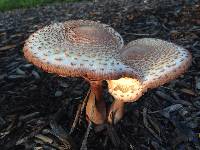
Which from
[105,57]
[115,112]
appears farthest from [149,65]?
[115,112]

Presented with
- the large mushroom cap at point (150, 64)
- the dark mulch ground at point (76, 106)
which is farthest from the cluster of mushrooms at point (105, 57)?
the dark mulch ground at point (76, 106)

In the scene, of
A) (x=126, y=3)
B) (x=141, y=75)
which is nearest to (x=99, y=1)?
(x=126, y=3)

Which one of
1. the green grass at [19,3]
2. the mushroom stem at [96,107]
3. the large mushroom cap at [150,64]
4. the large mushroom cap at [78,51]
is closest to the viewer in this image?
the large mushroom cap at [78,51]

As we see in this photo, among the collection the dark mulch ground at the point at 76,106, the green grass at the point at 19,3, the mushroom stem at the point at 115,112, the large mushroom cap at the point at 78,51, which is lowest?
the green grass at the point at 19,3

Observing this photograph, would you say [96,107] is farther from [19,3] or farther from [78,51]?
[19,3]

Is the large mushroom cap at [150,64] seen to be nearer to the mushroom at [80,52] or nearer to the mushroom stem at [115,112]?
the mushroom at [80,52]

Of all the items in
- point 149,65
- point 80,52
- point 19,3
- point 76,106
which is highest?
point 80,52

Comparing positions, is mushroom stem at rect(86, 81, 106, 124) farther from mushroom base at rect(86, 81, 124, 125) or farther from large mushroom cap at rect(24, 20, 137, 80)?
large mushroom cap at rect(24, 20, 137, 80)
